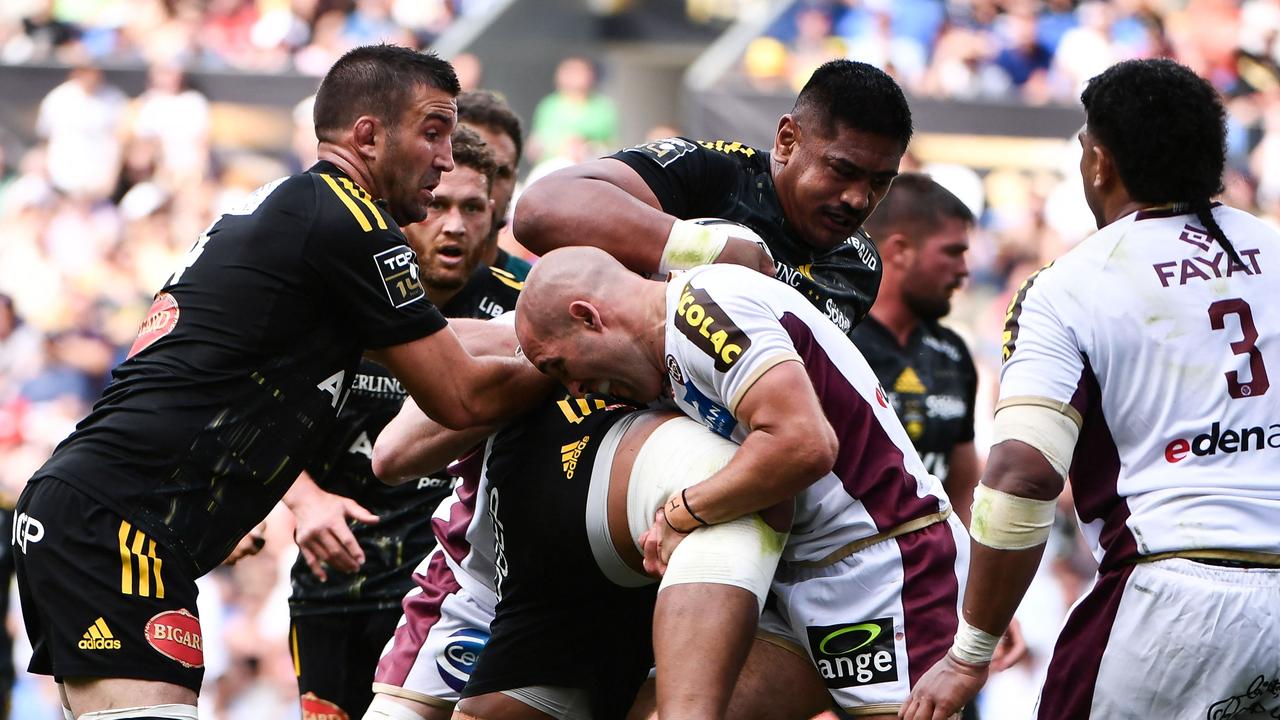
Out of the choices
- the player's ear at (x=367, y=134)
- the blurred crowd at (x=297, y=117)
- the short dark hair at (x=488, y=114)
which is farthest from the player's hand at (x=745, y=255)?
the blurred crowd at (x=297, y=117)

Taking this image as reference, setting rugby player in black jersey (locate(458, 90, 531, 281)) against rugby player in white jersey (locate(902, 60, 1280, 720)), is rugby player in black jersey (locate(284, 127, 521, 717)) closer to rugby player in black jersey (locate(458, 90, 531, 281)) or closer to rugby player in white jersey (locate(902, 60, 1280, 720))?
rugby player in black jersey (locate(458, 90, 531, 281))

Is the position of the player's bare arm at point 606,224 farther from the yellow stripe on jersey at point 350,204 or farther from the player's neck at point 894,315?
the player's neck at point 894,315

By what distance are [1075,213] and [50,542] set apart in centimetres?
1158

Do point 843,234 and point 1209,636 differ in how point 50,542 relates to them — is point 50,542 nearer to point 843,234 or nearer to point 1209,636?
point 843,234

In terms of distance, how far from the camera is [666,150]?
4.53 meters

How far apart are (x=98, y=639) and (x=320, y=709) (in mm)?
2212

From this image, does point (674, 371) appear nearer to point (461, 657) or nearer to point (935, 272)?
point (461, 657)

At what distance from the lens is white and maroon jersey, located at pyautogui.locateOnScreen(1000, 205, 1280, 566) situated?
357 centimetres

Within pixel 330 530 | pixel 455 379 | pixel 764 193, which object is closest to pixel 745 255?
pixel 764 193

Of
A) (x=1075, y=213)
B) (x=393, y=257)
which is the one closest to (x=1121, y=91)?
(x=393, y=257)

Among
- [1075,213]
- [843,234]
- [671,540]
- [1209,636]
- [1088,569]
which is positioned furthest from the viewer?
[1075,213]

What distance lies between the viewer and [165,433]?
12.8ft

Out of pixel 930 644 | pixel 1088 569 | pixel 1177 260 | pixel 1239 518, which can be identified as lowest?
pixel 1088 569

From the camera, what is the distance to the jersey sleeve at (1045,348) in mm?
3600
